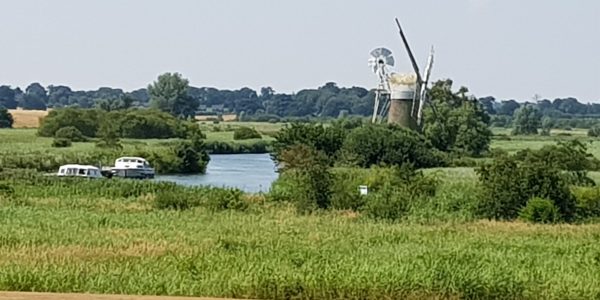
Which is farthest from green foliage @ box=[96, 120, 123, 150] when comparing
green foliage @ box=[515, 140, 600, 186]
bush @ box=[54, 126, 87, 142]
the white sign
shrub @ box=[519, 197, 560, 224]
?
shrub @ box=[519, 197, 560, 224]

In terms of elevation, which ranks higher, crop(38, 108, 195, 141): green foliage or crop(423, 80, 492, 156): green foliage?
crop(423, 80, 492, 156): green foliage

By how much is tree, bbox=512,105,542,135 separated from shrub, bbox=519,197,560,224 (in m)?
81.9

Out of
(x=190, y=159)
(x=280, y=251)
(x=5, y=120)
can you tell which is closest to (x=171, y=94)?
(x=5, y=120)

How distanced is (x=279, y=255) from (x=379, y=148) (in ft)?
129

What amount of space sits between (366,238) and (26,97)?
157921 mm

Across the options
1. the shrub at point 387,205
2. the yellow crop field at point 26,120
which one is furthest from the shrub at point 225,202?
the yellow crop field at point 26,120

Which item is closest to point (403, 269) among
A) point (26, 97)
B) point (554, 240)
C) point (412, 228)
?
point (554, 240)

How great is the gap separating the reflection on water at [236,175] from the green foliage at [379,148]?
4.15 meters

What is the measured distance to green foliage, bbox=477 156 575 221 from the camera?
103 ft

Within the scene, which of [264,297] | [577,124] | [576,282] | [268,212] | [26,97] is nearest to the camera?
[264,297]

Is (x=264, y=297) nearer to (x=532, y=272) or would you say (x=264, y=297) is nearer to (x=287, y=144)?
(x=532, y=272)

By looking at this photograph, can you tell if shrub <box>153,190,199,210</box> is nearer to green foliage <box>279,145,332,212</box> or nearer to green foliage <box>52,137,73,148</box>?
green foliage <box>279,145,332,212</box>

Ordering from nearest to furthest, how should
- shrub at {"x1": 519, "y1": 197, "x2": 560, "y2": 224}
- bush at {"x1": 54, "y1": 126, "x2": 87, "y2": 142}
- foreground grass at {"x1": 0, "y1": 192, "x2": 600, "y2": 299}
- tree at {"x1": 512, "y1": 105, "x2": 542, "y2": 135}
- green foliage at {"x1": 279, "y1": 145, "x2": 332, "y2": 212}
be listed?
foreground grass at {"x1": 0, "y1": 192, "x2": 600, "y2": 299} < shrub at {"x1": 519, "y1": 197, "x2": 560, "y2": 224} < green foliage at {"x1": 279, "y1": 145, "x2": 332, "y2": 212} < bush at {"x1": 54, "y1": 126, "x2": 87, "y2": 142} < tree at {"x1": 512, "y1": 105, "x2": 542, "y2": 135}

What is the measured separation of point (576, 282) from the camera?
40.9ft
